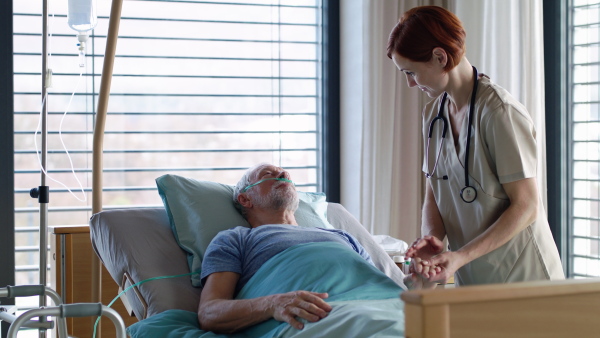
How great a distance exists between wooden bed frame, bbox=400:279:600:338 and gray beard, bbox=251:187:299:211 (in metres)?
1.32

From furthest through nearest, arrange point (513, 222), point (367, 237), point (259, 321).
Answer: point (367, 237)
point (259, 321)
point (513, 222)

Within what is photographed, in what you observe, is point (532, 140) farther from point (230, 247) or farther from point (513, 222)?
point (230, 247)

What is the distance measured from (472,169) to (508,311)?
799mm

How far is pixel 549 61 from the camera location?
3.46 meters

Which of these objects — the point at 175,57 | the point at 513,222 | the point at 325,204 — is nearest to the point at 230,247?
the point at 325,204

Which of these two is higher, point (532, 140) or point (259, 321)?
point (532, 140)

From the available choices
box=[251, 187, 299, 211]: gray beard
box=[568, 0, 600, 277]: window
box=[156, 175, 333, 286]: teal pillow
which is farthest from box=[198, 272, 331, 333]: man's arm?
box=[568, 0, 600, 277]: window

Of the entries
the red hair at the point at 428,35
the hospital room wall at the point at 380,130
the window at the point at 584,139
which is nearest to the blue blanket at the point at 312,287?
the red hair at the point at 428,35

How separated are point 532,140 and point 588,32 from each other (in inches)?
65.6

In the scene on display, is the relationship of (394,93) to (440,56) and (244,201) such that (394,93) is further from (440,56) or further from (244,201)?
(440,56)

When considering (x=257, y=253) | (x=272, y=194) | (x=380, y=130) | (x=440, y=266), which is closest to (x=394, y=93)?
(x=380, y=130)

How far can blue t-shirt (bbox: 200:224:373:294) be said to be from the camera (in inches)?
85.7

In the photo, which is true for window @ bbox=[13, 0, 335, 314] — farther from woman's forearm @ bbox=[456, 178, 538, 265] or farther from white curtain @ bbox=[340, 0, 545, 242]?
woman's forearm @ bbox=[456, 178, 538, 265]

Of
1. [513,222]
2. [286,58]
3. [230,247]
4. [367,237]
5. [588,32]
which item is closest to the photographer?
[513,222]
